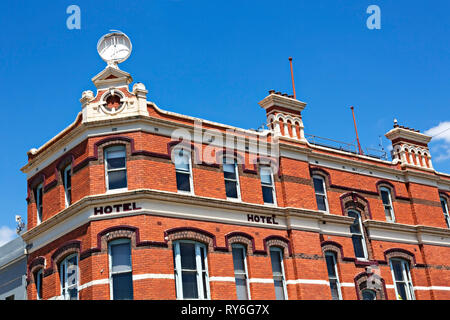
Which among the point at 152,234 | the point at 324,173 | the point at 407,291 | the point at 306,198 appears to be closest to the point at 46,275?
the point at 152,234

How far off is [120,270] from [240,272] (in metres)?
4.95

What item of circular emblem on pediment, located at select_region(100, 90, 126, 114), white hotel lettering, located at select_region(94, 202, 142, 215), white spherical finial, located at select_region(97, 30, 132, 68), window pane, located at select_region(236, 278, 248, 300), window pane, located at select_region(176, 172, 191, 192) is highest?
white spherical finial, located at select_region(97, 30, 132, 68)

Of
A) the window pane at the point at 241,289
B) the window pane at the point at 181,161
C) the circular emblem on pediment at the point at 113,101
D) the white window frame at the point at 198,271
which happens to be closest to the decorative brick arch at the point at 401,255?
the window pane at the point at 241,289

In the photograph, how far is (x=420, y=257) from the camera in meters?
29.9

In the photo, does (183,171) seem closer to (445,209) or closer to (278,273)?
(278,273)

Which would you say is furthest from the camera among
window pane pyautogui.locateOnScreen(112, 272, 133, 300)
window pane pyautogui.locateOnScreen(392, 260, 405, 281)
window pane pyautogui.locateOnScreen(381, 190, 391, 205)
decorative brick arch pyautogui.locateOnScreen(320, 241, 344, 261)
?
window pane pyautogui.locateOnScreen(381, 190, 391, 205)

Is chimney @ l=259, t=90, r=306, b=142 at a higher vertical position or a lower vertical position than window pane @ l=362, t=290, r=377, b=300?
higher

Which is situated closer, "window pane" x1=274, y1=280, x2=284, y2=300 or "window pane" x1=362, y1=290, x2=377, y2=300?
"window pane" x1=274, y1=280, x2=284, y2=300

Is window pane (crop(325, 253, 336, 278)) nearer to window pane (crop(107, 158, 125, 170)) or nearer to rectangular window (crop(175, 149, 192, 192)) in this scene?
rectangular window (crop(175, 149, 192, 192))

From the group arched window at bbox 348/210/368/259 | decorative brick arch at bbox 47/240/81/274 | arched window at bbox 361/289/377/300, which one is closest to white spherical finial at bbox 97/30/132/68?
decorative brick arch at bbox 47/240/81/274

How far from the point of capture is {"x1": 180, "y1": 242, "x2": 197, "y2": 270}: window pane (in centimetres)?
2175

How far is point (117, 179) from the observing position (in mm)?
22281

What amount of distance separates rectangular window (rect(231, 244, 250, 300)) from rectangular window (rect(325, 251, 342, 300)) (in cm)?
478

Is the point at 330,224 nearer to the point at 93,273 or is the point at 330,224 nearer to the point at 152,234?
the point at 152,234
